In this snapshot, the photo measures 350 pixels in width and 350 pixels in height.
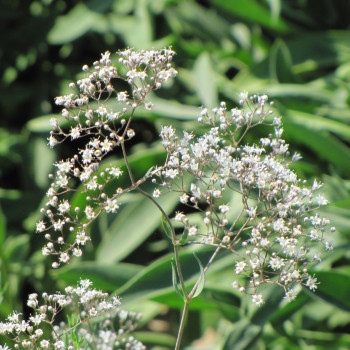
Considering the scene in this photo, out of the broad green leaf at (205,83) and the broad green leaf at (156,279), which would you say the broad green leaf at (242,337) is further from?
the broad green leaf at (205,83)

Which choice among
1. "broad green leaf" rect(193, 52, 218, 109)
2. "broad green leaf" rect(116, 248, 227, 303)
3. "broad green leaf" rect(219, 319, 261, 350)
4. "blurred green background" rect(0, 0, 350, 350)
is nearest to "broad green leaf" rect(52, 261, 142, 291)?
"blurred green background" rect(0, 0, 350, 350)

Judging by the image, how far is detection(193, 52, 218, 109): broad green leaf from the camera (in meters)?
1.26

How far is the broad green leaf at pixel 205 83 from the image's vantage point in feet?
4.12

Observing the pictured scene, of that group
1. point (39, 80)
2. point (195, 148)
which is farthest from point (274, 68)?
point (195, 148)

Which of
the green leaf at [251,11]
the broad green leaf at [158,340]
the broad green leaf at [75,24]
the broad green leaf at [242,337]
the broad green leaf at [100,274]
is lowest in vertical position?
the broad green leaf at [158,340]

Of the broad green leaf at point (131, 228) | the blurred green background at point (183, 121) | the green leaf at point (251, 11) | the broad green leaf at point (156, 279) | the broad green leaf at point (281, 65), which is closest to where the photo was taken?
the broad green leaf at point (156, 279)

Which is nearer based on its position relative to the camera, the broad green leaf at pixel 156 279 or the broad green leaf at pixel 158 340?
the broad green leaf at pixel 156 279

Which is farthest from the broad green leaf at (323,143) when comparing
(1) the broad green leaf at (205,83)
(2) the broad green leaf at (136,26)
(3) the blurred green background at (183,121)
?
(2) the broad green leaf at (136,26)

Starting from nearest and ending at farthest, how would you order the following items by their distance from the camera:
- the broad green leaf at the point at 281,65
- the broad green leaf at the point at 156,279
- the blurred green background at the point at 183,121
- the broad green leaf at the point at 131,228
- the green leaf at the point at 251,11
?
the broad green leaf at the point at 156,279
the blurred green background at the point at 183,121
the broad green leaf at the point at 131,228
the broad green leaf at the point at 281,65
the green leaf at the point at 251,11

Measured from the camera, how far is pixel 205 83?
130 centimetres

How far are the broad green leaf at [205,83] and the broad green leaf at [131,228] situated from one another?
22 centimetres

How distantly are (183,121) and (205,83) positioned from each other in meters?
0.09

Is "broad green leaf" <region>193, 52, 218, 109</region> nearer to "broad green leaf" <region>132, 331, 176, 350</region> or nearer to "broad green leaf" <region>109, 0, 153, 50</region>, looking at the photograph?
"broad green leaf" <region>109, 0, 153, 50</region>

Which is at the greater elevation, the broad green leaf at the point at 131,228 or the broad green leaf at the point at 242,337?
the broad green leaf at the point at 131,228
